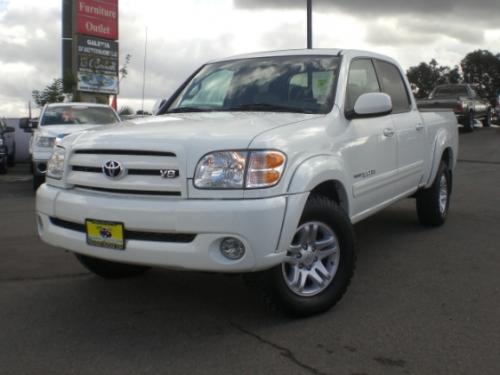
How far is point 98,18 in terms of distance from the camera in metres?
31.1

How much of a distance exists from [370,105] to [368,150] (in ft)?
1.40

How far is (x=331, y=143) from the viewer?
13.2 ft

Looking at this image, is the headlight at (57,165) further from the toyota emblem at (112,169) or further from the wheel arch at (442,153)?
the wheel arch at (442,153)

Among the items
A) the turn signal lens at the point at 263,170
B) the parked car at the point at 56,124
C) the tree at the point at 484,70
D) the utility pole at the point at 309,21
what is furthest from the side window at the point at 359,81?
the tree at the point at 484,70

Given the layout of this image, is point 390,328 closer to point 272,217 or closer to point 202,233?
point 272,217

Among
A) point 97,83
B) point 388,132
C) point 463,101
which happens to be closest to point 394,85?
point 388,132

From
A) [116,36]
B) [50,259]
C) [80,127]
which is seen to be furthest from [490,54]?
[50,259]

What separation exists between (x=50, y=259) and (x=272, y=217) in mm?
2869

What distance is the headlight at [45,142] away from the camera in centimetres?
1016

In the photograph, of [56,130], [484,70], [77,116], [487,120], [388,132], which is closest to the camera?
[388,132]

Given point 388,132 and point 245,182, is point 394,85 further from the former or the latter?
point 245,182

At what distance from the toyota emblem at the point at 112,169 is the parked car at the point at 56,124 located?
22.0 feet

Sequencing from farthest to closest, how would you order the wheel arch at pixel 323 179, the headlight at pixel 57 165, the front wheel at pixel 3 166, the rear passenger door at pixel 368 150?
the front wheel at pixel 3 166
the rear passenger door at pixel 368 150
the headlight at pixel 57 165
the wheel arch at pixel 323 179

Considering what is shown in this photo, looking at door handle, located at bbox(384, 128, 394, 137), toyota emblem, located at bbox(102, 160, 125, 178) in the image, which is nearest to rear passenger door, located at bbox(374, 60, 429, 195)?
door handle, located at bbox(384, 128, 394, 137)
